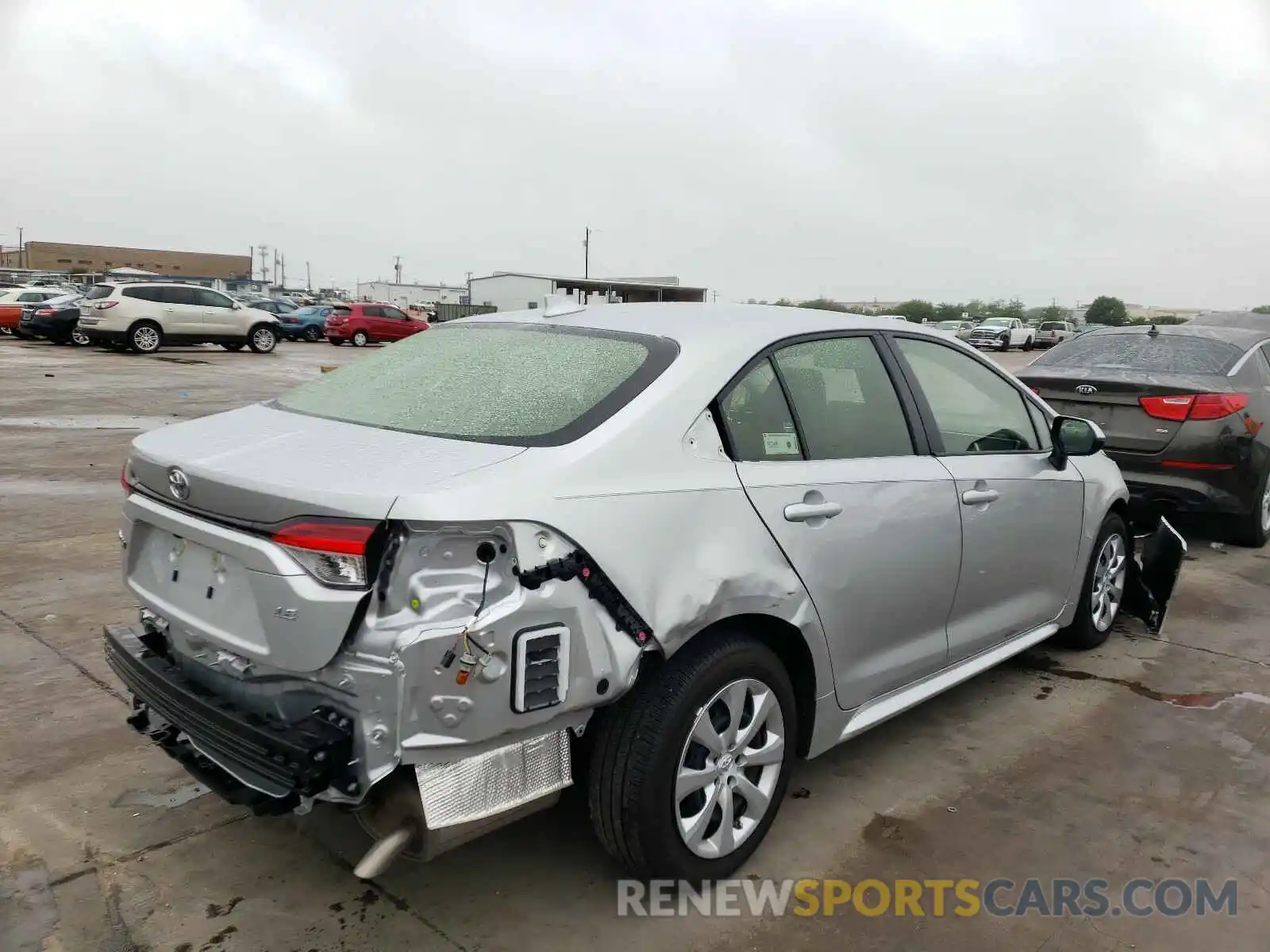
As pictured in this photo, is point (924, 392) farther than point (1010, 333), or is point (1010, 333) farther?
point (1010, 333)

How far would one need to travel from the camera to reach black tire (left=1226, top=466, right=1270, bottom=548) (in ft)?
21.5

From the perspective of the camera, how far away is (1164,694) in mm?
4250

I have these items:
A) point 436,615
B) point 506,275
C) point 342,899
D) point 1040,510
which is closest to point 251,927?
point 342,899

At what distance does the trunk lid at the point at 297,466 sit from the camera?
7.14ft

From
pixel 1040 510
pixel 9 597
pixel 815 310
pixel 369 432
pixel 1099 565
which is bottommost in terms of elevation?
pixel 9 597

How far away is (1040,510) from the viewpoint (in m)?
3.92

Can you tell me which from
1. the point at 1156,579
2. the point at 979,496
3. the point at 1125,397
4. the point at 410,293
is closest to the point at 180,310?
the point at 1125,397

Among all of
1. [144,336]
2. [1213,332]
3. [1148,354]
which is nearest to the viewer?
[1148,354]

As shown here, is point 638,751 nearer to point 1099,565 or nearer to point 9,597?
point 1099,565

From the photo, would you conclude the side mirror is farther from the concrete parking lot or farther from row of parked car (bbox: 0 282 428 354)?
row of parked car (bbox: 0 282 428 354)

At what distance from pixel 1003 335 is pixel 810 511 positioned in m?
46.5

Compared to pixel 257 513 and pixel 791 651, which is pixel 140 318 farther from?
pixel 791 651

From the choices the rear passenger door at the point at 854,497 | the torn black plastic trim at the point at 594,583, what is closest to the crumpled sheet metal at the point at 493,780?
the torn black plastic trim at the point at 594,583

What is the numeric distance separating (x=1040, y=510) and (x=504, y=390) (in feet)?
7.79
